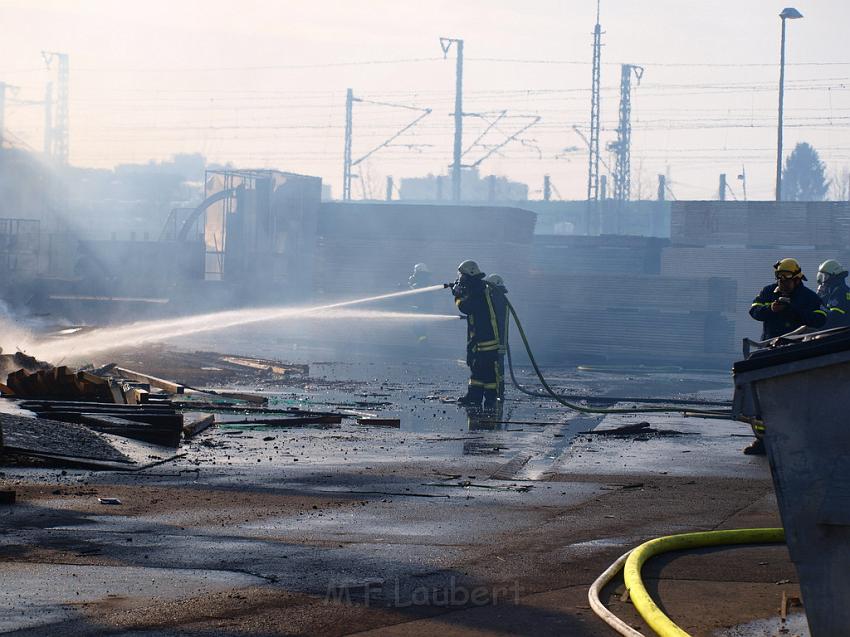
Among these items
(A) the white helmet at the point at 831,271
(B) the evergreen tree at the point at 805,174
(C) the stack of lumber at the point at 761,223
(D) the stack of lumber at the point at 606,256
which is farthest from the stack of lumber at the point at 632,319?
(B) the evergreen tree at the point at 805,174

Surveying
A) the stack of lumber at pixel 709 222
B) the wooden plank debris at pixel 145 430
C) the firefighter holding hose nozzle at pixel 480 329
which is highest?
the stack of lumber at pixel 709 222

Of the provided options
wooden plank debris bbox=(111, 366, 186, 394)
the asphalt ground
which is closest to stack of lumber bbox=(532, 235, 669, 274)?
wooden plank debris bbox=(111, 366, 186, 394)

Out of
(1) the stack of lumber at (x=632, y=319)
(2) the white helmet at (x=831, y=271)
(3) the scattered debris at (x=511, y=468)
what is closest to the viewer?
(3) the scattered debris at (x=511, y=468)

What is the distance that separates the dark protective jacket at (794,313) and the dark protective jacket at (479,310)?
4.71 meters

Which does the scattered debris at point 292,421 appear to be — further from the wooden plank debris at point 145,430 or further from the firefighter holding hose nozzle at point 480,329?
the firefighter holding hose nozzle at point 480,329

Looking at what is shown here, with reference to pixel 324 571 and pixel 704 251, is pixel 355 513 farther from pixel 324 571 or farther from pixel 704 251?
pixel 704 251

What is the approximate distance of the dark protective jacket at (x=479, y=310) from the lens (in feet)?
46.4

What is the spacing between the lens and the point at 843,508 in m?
4.02

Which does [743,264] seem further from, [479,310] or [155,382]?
[155,382]

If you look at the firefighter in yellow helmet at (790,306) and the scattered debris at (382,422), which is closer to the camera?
the firefighter in yellow helmet at (790,306)

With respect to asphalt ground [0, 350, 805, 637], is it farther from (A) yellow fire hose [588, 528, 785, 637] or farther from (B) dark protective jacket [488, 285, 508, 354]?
(B) dark protective jacket [488, 285, 508, 354]

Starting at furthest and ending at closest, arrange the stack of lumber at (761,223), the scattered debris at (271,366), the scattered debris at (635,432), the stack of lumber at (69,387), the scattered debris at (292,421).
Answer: the stack of lumber at (761,223) < the scattered debris at (271,366) < the scattered debris at (635,432) < the stack of lumber at (69,387) < the scattered debris at (292,421)

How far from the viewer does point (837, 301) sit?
452 inches

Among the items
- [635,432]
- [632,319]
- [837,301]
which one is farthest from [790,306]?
[632,319]
